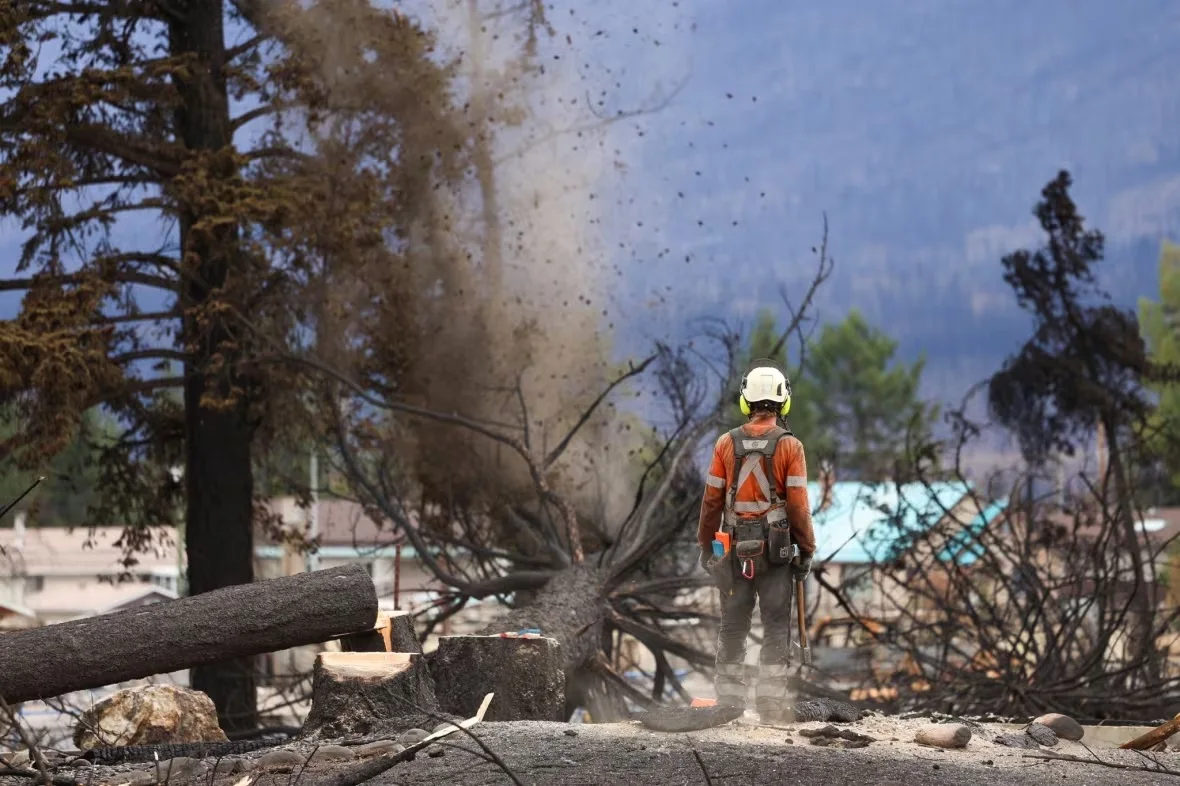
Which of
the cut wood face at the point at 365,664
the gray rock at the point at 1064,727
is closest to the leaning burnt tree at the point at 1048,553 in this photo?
the gray rock at the point at 1064,727

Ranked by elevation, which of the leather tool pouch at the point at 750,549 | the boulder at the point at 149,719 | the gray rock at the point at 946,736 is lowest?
the boulder at the point at 149,719

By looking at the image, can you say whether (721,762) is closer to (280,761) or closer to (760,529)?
(760,529)

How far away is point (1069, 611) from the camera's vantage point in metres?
10.6

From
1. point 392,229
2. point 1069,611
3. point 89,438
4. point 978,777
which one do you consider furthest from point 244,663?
point 978,777

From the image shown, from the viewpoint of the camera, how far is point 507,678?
7.03 metres

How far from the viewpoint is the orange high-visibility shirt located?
6.50 m

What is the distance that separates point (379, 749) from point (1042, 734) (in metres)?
3.06

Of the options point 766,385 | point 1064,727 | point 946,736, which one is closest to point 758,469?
point 766,385

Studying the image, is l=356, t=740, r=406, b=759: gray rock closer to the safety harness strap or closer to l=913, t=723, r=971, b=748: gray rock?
the safety harness strap

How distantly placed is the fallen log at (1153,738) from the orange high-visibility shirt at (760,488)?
172 cm

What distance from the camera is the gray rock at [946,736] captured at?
5.91 m

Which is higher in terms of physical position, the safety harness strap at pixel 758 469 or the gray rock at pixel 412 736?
the safety harness strap at pixel 758 469

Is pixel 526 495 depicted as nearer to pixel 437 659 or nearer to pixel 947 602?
pixel 947 602

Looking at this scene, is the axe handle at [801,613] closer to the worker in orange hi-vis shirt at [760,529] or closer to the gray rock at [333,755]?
the worker in orange hi-vis shirt at [760,529]
